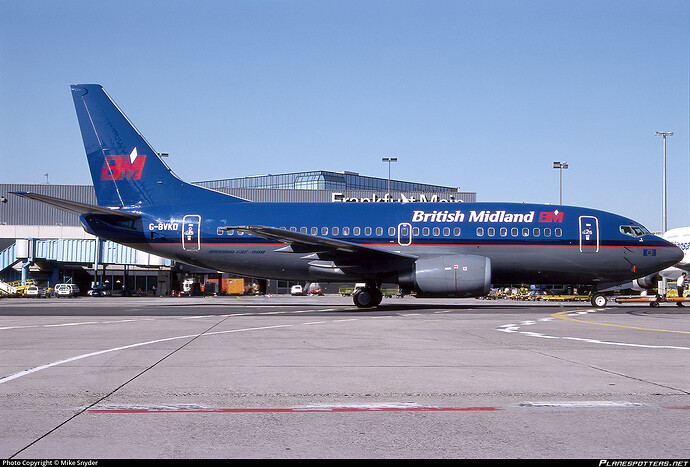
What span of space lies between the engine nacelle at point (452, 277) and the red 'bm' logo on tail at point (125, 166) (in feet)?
43.2

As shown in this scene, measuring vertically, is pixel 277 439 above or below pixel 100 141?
below

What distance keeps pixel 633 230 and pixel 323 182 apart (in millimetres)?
77670

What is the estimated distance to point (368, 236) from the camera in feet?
88.0

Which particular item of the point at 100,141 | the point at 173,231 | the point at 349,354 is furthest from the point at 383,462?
the point at 100,141

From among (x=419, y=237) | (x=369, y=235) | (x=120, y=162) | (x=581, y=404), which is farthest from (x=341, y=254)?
(x=581, y=404)

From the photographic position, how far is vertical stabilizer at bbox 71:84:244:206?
28.4m

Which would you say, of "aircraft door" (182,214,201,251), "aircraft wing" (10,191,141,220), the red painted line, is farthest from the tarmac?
"aircraft door" (182,214,201,251)

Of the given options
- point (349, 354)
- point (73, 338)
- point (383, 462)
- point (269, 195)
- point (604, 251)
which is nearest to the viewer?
point (383, 462)

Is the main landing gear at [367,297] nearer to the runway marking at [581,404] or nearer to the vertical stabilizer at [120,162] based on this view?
the vertical stabilizer at [120,162]

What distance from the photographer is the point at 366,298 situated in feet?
88.7

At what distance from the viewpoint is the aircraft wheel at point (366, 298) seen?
26.9 meters

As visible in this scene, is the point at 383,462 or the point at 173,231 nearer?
the point at 383,462

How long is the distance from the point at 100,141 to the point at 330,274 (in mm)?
11833

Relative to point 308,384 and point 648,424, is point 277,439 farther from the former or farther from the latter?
point 648,424
